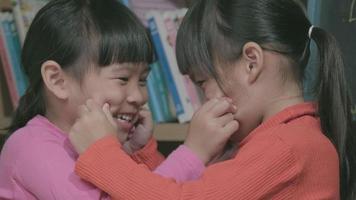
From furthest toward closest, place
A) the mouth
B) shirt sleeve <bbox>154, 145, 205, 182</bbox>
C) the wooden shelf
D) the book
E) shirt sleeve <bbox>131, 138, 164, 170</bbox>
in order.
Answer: the book < the wooden shelf < shirt sleeve <bbox>131, 138, 164, 170</bbox> < the mouth < shirt sleeve <bbox>154, 145, 205, 182</bbox>

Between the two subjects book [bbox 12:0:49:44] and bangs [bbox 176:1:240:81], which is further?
book [bbox 12:0:49:44]

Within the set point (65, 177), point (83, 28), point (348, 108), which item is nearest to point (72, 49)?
point (83, 28)

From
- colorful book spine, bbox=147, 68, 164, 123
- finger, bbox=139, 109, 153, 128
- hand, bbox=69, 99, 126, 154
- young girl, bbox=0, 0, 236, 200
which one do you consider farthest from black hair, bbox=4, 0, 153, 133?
colorful book spine, bbox=147, 68, 164, 123

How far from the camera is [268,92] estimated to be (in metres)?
1.03

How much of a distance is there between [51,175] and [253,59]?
1.34 ft

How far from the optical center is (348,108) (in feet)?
3.51

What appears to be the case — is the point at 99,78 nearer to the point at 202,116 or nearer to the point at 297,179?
the point at 202,116

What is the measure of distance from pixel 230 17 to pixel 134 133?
1.30 feet

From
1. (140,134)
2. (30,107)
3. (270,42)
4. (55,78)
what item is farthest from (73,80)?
(270,42)

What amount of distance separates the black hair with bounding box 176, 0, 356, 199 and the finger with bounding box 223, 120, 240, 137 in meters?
0.09

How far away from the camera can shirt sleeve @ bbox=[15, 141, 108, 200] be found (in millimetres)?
938

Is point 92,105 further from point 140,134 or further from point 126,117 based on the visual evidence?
point 140,134

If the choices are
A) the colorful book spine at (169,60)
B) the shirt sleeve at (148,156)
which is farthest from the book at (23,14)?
the shirt sleeve at (148,156)

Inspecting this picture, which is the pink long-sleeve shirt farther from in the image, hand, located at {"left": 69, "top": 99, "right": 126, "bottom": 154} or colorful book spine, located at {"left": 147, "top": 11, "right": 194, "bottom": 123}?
colorful book spine, located at {"left": 147, "top": 11, "right": 194, "bottom": 123}
